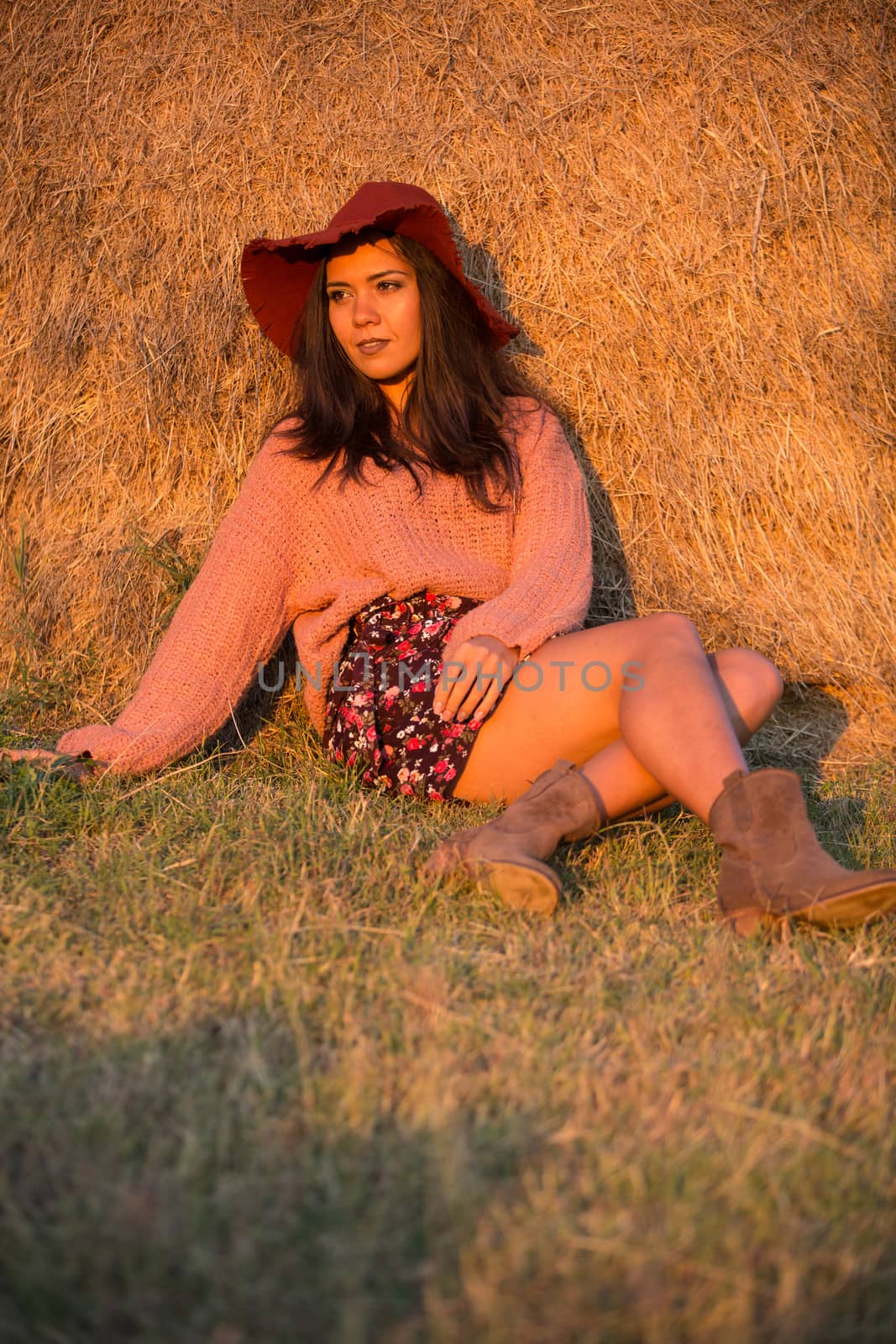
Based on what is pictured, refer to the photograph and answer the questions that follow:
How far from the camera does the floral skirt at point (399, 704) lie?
2410 mm

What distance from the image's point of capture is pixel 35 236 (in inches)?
123

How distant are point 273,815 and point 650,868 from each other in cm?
73

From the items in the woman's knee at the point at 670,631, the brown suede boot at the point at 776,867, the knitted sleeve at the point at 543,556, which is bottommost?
the brown suede boot at the point at 776,867

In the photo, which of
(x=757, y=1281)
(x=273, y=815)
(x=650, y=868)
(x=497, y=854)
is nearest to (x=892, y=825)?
(x=650, y=868)

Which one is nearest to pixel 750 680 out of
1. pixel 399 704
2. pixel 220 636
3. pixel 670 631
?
pixel 670 631

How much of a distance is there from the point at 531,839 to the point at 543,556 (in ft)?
2.67

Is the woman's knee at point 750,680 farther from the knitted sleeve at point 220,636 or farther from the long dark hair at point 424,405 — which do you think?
the knitted sleeve at point 220,636

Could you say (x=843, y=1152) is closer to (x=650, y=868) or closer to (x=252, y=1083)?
(x=252, y=1083)

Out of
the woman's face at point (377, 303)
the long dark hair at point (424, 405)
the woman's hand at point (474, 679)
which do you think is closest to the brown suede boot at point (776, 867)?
the woman's hand at point (474, 679)

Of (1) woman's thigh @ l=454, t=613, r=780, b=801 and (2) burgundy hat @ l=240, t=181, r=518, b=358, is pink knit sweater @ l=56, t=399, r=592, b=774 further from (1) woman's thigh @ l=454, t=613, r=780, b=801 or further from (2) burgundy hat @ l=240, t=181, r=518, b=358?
(2) burgundy hat @ l=240, t=181, r=518, b=358

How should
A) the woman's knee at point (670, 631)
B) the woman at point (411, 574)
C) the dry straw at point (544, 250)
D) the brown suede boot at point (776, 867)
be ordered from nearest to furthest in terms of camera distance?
the brown suede boot at point (776, 867) < the woman's knee at point (670, 631) < the woman at point (411, 574) < the dry straw at point (544, 250)

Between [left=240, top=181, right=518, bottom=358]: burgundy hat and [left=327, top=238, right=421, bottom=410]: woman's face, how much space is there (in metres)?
0.05

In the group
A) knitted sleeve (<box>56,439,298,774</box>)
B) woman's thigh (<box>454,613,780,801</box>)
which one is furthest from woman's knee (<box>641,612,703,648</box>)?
knitted sleeve (<box>56,439,298,774</box>)

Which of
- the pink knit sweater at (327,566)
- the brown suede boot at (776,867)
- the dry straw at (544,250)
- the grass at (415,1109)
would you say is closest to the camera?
the grass at (415,1109)
